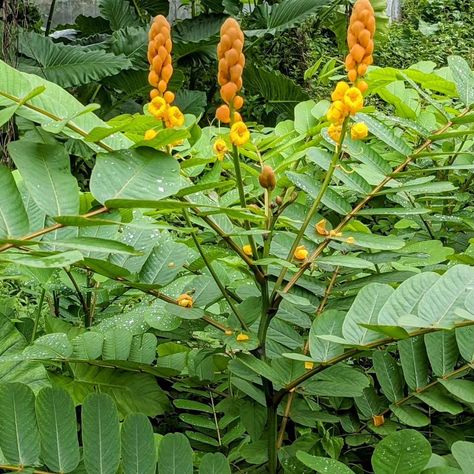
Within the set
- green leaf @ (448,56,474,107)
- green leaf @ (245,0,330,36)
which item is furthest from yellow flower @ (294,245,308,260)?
green leaf @ (245,0,330,36)

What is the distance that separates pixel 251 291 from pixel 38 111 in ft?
1.11

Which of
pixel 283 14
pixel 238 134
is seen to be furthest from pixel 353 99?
pixel 283 14

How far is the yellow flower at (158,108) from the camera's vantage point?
27.0 inches

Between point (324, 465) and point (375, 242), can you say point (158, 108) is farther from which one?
point (324, 465)

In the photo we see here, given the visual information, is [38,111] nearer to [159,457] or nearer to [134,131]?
[134,131]

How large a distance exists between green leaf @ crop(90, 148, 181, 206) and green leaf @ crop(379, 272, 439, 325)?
23 centimetres

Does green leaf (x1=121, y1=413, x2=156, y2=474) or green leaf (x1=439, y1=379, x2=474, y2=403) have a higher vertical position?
green leaf (x1=121, y1=413, x2=156, y2=474)

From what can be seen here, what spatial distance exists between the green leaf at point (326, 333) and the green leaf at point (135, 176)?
220mm

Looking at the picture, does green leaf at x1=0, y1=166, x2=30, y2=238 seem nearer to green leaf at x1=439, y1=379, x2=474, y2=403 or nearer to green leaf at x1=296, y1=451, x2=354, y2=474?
green leaf at x1=296, y1=451, x2=354, y2=474

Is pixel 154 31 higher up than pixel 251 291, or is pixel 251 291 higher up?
pixel 154 31

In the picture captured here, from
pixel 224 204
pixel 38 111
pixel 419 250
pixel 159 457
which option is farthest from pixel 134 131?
pixel 419 250

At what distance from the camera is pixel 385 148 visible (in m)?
1.33

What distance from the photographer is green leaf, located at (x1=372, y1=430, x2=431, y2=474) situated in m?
0.60

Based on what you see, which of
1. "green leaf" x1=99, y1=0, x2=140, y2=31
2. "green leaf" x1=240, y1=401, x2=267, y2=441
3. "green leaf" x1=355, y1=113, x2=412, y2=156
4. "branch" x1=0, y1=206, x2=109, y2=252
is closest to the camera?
"branch" x1=0, y1=206, x2=109, y2=252
